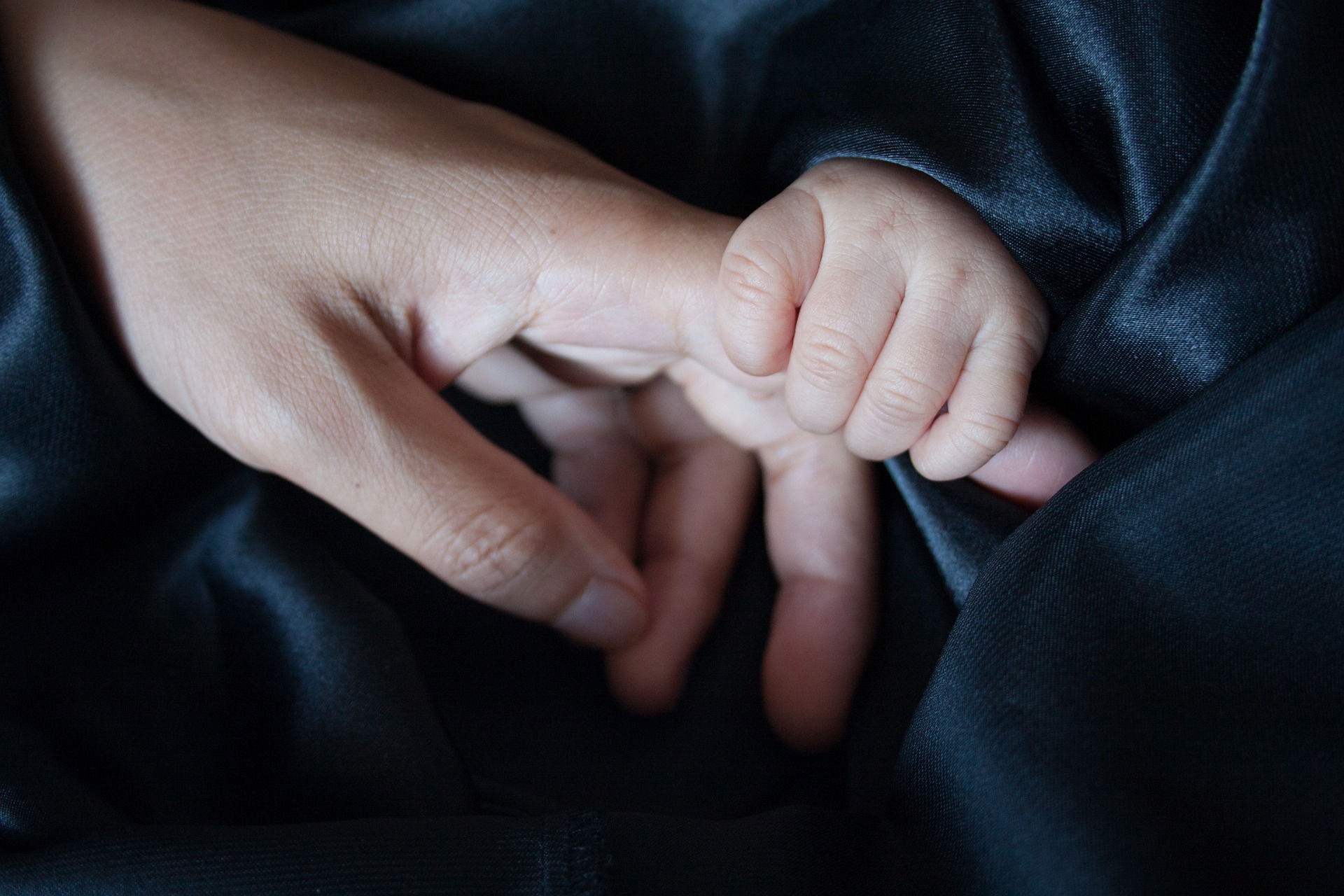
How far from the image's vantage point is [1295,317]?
477mm

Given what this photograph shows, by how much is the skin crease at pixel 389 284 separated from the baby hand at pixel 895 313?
0.03 metres

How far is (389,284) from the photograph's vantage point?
2.03 feet

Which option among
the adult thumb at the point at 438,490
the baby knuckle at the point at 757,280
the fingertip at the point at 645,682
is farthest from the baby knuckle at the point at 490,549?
the baby knuckle at the point at 757,280

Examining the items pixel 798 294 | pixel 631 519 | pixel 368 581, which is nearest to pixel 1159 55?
pixel 798 294

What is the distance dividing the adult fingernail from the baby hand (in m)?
0.22

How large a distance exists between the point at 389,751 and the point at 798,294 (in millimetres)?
383

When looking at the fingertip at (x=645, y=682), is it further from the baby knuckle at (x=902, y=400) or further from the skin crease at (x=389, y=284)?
the baby knuckle at (x=902, y=400)

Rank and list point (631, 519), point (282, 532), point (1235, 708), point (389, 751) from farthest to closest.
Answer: point (631, 519), point (282, 532), point (389, 751), point (1235, 708)

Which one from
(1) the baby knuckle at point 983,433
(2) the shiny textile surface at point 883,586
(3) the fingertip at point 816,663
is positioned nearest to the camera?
(2) the shiny textile surface at point 883,586

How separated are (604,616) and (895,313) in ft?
1.03

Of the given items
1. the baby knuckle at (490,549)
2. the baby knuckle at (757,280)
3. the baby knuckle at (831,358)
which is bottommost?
the baby knuckle at (490,549)

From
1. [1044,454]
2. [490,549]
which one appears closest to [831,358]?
[1044,454]

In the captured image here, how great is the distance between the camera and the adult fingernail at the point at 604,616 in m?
0.67

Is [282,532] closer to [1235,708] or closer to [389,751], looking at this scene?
[389,751]
